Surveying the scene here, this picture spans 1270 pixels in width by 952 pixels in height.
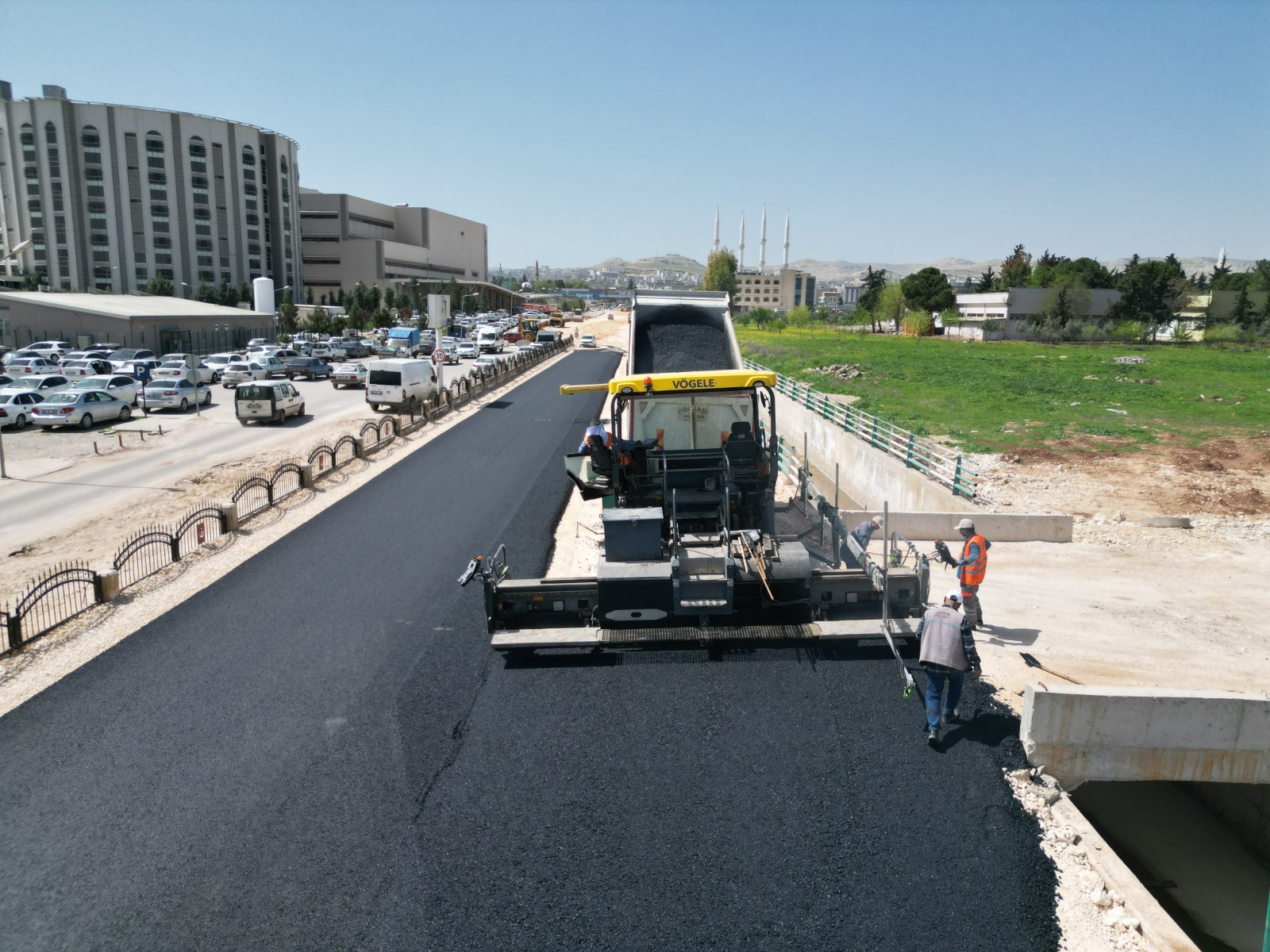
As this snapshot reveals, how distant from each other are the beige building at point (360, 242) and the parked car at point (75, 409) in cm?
10513

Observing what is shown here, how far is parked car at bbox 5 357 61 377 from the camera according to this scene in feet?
132

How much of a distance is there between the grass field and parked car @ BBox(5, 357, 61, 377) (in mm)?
39278

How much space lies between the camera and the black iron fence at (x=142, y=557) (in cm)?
1147

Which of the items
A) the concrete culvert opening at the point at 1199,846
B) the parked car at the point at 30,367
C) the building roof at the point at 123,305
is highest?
the building roof at the point at 123,305

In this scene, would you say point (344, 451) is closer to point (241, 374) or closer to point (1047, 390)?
point (241, 374)

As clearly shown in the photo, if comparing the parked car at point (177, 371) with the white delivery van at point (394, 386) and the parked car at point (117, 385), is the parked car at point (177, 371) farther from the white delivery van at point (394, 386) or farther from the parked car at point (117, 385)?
the white delivery van at point (394, 386)

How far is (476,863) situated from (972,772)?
446 cm

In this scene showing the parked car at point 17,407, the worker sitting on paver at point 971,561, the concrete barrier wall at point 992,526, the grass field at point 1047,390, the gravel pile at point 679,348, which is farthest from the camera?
the grass field at point 1047,390

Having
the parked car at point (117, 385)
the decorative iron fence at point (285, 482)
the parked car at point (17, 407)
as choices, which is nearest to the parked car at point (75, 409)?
the parked car at point (17, 407)

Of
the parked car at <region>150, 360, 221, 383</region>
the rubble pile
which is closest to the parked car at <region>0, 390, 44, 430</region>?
the parked car at <region>150, 360, 221, 383</region>

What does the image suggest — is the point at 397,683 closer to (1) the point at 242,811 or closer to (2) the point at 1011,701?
(1) the point at 242,811

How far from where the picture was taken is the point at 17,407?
29.2 metres

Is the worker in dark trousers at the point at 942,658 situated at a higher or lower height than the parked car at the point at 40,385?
higher

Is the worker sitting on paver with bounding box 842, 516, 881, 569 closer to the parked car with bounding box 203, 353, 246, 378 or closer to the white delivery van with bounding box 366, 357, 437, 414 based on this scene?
the white delivery van with bounding box 366, 357, 437, 414
